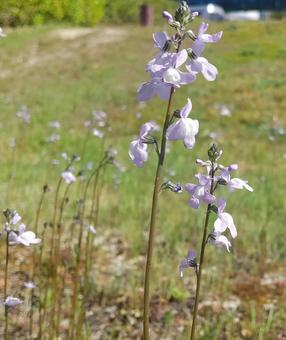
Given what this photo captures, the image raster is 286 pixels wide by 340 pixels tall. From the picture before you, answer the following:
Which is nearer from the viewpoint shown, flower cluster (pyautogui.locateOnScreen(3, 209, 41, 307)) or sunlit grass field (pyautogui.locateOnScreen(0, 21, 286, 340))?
flower cluster (pyautogui.locateOnScreen(3, 209, 41, 307))

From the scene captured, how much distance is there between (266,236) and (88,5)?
445 cm

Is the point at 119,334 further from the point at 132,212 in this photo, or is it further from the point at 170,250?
the point at 132,212

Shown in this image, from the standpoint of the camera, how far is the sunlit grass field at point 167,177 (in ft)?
17.0

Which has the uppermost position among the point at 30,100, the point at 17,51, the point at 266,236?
the point at 266,236

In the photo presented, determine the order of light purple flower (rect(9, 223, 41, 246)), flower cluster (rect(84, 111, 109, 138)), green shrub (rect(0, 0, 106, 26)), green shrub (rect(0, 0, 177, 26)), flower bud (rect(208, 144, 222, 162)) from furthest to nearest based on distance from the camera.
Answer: green shrub (rect(0, 0, 177, 26)) < green shrub (rect(0, 0, 106, 26)) < flower cluster (rect(84, 111, 109, 138)) < light purple flower (rect(9, 223, 41, 246)) < flower bud (rect(208, 144, 222, 162))

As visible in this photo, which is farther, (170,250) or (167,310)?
(170,250)

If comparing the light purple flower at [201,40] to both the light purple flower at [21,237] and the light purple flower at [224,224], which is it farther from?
the light purple flower at [21,237]

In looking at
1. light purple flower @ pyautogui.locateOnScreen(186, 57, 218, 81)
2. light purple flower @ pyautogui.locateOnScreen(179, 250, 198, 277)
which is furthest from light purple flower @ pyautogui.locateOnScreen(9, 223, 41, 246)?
light purple flower @ pyautogui.locateOnScreen(186, 57, 218, 81)

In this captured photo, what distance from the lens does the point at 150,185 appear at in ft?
31.6

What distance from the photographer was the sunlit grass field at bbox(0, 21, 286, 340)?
518 cm

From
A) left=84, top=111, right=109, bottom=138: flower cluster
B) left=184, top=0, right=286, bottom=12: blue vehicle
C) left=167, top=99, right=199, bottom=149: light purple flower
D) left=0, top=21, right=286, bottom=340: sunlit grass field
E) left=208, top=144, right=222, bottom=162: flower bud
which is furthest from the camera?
left=184, top=0, right=286, bottom=12: blue vehicle

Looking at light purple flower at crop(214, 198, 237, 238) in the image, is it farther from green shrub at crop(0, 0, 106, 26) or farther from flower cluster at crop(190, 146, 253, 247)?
green shrub at crop(0, 0, 106, 26)

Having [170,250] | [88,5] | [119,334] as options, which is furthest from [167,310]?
[88,5]

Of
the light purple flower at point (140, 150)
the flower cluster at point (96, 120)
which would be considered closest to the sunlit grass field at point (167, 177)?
the flower cluster at point (96, 120)
